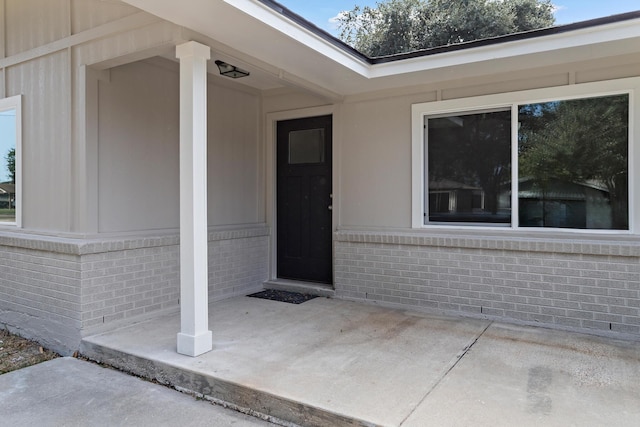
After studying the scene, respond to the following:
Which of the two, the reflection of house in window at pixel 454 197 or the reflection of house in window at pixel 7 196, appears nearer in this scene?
the reflection of house in window at pixel 454 197

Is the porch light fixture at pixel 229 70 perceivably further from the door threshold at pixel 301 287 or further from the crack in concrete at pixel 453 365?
the crack in concrete at pixel 453 365

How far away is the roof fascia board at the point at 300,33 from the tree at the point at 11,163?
334cm

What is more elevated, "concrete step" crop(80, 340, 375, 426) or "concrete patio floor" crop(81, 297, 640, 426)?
"concrete patio floor" crop(81, 297, 640, 426)

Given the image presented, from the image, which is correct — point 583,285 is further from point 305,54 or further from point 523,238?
point 305,54

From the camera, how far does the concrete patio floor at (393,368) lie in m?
2.55

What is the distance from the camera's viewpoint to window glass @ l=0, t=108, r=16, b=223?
4742 mm

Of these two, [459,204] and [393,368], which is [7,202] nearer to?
[393,368]

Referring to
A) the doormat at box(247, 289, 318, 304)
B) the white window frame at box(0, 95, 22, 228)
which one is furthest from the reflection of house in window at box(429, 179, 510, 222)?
the white window frame at box(0, 95, 22, 228)

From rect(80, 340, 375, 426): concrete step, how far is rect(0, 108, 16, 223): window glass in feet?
7.21

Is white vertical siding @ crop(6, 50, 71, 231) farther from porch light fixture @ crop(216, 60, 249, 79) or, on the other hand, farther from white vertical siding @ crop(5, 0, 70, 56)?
porch light fixture @ crop(216, 60, 249, 79)

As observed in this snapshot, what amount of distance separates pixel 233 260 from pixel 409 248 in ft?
7.00

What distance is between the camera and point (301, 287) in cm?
558

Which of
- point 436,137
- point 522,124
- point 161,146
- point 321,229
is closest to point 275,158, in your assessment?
point 321,229

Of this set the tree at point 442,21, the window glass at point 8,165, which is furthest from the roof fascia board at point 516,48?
the tree at point 442,21
